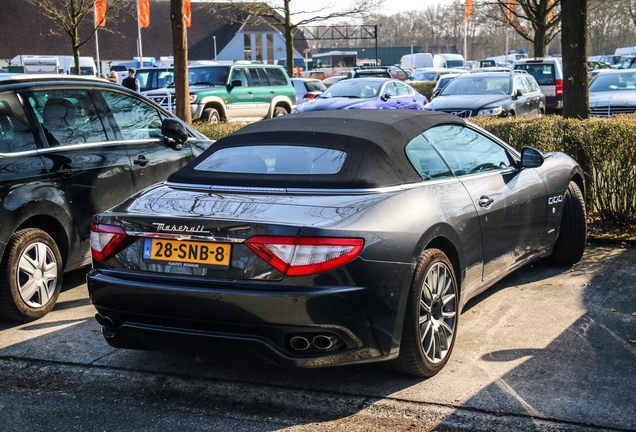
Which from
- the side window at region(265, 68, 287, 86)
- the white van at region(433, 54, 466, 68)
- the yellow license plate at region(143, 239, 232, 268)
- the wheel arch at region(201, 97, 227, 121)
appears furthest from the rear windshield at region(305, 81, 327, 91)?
the white van at region(433, 54, 466, 68)

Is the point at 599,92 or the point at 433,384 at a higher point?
the point at 599,92

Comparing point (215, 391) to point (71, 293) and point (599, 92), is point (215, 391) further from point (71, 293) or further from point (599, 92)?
point (599, 92)

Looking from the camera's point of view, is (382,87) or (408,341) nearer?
(408,341)

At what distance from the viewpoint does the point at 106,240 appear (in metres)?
3.83

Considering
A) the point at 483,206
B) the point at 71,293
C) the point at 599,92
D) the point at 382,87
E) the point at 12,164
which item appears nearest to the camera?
the point at 483,206

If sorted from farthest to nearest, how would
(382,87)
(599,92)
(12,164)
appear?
(382,87) → (599,92) → (12,164)

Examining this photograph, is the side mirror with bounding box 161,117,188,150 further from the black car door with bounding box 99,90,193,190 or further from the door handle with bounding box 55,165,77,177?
the door handle with bounding box 55,165,77,177

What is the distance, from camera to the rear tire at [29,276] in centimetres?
501

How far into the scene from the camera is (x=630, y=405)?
3553 mm

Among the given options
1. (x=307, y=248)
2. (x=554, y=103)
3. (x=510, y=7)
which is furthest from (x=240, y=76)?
(x=510, y=7)

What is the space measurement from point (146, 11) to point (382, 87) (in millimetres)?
24428

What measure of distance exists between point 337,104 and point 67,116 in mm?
10527

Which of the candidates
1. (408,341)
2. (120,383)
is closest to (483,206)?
(408,341)

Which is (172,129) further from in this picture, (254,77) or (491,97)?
(254,77)
